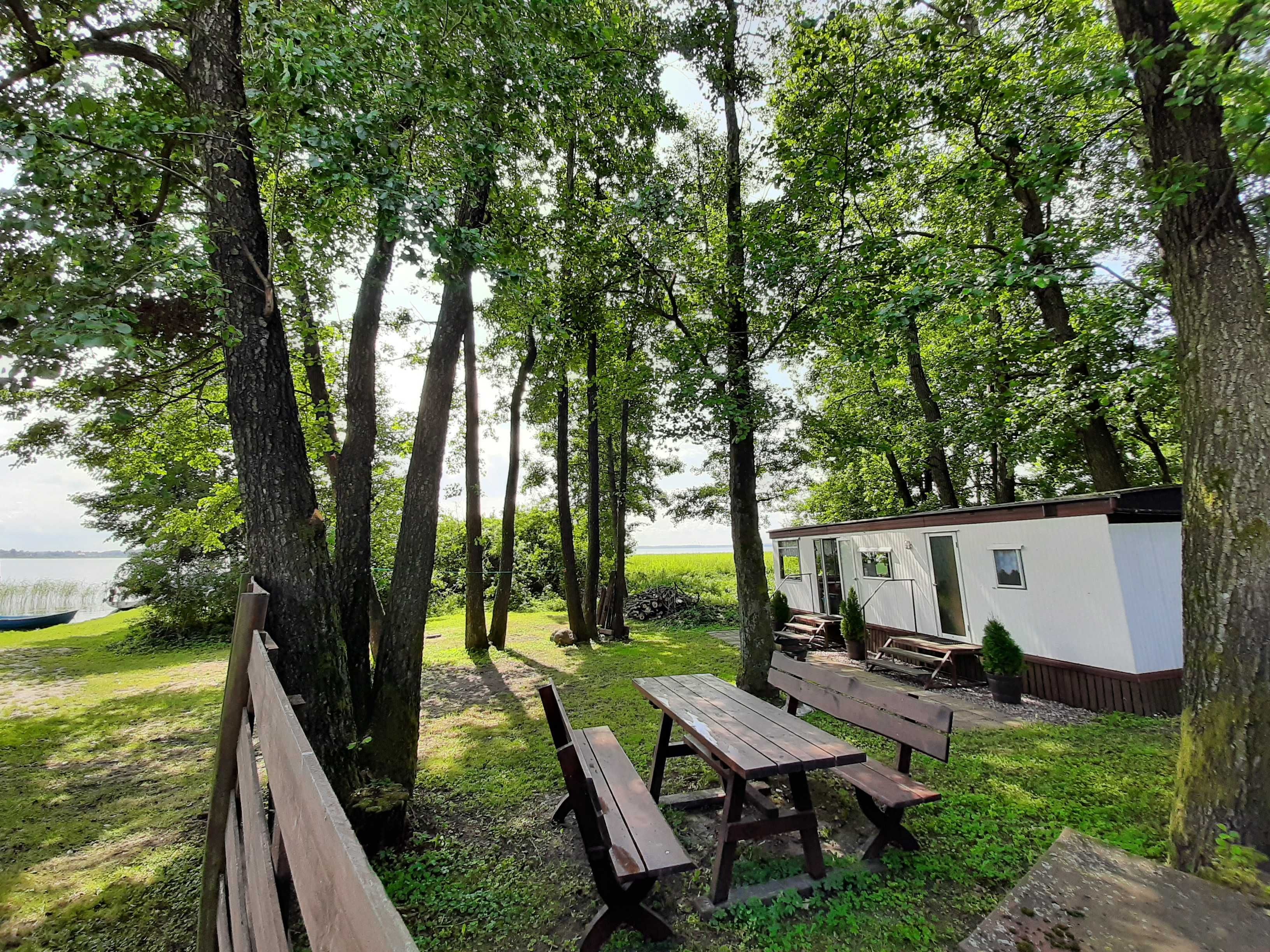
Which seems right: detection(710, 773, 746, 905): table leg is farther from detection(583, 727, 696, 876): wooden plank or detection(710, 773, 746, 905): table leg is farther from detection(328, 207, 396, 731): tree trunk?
detection(328, 207, 396, 731): tree trunk

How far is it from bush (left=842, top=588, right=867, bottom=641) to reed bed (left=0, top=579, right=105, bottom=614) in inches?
929

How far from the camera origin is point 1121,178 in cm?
686

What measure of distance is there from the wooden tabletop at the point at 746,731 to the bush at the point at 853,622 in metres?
6.41

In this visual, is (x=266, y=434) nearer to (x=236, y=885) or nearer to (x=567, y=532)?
(x=236, y=885)

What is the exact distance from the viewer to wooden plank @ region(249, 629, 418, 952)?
0.58 meters

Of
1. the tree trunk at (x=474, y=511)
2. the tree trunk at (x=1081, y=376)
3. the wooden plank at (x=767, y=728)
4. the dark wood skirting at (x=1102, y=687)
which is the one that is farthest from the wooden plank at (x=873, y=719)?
the tree trunk at (x=1081, y=376)

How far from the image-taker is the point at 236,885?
1.72 meters

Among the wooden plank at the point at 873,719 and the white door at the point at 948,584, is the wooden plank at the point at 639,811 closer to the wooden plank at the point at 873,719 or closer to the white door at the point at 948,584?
the wooden plank at the point at 873,719

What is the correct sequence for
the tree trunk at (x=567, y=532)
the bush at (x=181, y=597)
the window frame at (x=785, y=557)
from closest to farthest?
the tree trunk at (x=567, y=532)
the bush at (x=181, y=597)
the window frame at (x=785, y=557)

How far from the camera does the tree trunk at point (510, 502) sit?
11.2m

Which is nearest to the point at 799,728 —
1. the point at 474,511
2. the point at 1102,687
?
the point at 1102,687

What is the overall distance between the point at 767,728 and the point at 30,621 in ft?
78.6

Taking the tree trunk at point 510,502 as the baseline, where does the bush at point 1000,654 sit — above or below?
below

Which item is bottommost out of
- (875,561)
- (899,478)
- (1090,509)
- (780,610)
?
(780,610)
